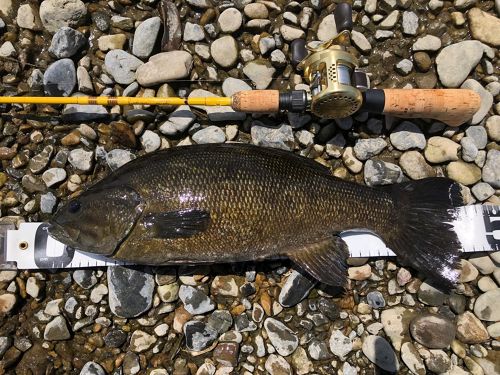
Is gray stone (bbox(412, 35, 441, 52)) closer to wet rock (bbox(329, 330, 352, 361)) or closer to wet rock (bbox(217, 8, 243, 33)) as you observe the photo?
wet rock (bbox(217, 8, 243, 33))

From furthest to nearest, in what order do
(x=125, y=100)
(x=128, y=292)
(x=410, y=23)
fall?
(x=410, y=23), (x=128, y=292), (x=125, y=100)

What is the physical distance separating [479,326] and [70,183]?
419 centimetres

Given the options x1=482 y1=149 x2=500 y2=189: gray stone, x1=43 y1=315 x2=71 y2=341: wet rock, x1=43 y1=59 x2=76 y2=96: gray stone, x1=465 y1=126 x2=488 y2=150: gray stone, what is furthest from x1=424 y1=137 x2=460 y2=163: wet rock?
x1=43 y1=315 x2=71 y2=341: wet rock

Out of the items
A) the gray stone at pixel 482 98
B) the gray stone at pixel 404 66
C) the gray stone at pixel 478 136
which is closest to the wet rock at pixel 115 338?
the gray stone at pixel 404 66

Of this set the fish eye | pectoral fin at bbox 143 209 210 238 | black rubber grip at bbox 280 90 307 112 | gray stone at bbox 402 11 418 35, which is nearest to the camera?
pectoral fin at bbox 143 209 210 238

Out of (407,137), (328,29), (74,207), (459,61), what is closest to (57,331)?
(74,207)

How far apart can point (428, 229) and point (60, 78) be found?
381 cm

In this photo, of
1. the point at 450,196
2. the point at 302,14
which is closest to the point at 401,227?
the point at 450,196

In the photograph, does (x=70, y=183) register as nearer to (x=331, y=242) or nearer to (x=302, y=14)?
(x=331, y=242)

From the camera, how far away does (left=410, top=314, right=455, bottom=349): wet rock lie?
11.7ft

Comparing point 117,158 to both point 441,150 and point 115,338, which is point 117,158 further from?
point 441,150

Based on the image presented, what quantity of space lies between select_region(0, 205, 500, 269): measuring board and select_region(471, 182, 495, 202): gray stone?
109 mm

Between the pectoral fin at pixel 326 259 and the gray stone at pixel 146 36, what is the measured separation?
8.13ft

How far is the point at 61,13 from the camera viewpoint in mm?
3871
